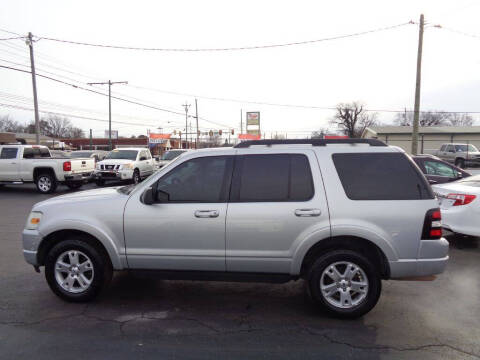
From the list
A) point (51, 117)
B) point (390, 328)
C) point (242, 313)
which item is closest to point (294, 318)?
point (242, 313)

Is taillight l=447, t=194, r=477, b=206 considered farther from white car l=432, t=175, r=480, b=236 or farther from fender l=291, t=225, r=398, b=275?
fender l=291, t=225, r=398, b=275

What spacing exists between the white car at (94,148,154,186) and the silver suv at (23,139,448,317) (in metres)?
12.9

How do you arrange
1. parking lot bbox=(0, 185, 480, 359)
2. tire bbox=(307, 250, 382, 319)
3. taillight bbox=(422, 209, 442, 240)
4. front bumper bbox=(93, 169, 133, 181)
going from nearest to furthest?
parking lot bbox=(0, 185, 480, 359) → taillight bbox=(422, 209, 442, 240) → tire bbox=(307, 250, 382, 319) → front bumper bbox=(93, 169, 133, 181)

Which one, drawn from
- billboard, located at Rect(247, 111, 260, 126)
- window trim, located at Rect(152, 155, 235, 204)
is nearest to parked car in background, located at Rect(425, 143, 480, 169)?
billboard, located at Rect(247, 111, 260, 126)

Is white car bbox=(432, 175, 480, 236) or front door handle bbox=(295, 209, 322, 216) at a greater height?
front door handle bbox=(295, 209, 322, 216)

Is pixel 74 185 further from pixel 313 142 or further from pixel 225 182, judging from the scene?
pixel 313 142

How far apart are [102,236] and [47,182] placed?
39.5ft

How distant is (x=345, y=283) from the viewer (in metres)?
3.79

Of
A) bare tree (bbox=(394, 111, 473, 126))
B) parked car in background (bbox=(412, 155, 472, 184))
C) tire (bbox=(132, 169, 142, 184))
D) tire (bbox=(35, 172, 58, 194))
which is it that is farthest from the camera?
bare tree (bbox=(394, 111, 473, 126))

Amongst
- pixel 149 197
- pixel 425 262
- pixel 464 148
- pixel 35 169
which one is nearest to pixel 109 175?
pixel 35 169

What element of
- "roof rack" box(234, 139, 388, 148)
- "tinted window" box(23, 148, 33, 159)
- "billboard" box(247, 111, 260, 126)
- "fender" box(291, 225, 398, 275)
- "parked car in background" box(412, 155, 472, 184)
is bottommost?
"fender" box(291, 225, 398, 275)

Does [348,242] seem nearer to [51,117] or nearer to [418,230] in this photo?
[418,230]

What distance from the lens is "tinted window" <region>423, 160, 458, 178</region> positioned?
29.8 feet

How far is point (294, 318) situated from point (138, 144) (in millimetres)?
75798
